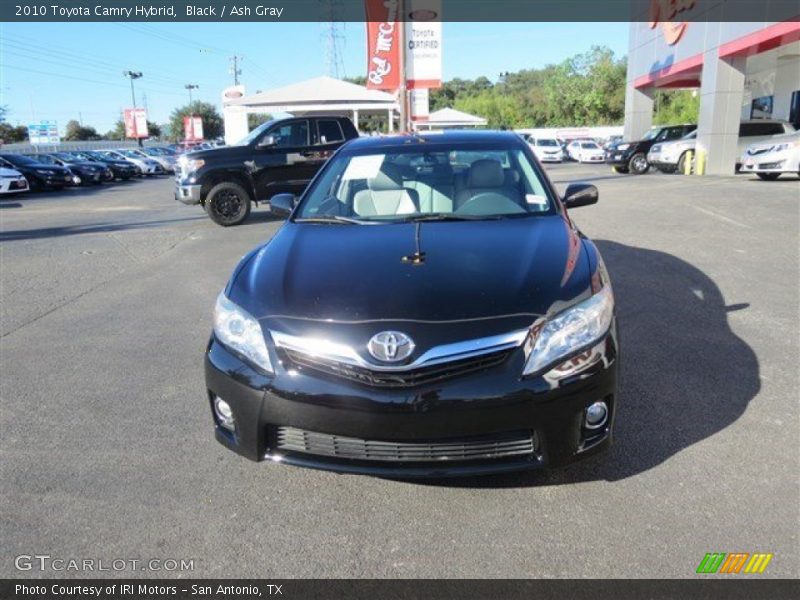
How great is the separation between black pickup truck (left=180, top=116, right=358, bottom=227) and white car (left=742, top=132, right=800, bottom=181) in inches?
422

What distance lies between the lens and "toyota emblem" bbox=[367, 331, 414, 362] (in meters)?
2.57

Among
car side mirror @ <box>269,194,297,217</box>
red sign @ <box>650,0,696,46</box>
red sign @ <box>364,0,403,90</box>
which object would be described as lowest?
car side mirror @ <box>269,194,297,217</box>

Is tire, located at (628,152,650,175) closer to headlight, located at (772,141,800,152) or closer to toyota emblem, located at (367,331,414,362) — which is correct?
headlight, located at (772,141,800,152)

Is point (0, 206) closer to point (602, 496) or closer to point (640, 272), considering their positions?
point (640, 272)

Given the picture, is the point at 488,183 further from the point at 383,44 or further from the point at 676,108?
the point at 676,108

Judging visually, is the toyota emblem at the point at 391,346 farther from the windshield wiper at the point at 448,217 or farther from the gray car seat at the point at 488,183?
the gray car seat at the point at 488,183

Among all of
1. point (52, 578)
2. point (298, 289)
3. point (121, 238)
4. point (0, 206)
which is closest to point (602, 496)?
point (298, 289)

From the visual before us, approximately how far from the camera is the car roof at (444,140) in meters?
4.61

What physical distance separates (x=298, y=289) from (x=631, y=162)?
75.1ft

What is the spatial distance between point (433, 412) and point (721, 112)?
2166 cm

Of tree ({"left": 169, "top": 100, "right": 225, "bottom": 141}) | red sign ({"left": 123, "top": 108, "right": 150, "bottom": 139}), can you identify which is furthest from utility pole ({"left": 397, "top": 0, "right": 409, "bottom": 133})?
tree ({"left": 169, "top": 100, "right": 225, "bottom": 141})
